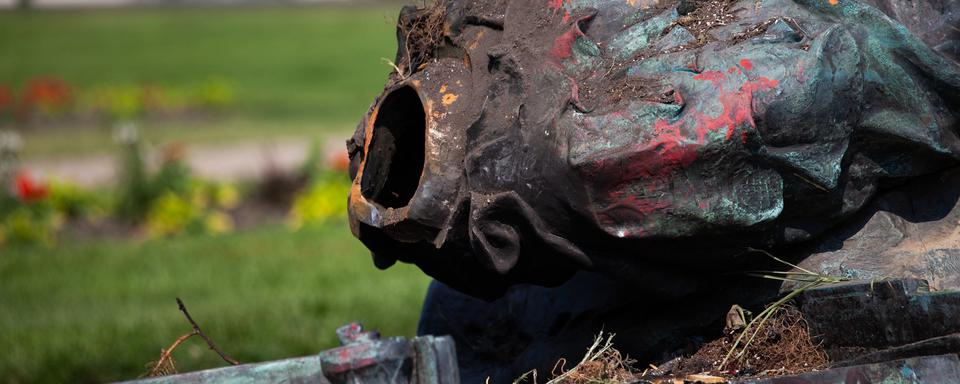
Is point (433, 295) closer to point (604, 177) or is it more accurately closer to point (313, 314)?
point (604, 177)

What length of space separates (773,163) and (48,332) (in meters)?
4.31

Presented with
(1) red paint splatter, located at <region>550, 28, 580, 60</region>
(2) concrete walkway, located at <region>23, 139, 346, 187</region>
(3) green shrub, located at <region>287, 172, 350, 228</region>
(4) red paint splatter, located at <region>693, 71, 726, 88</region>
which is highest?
(1) red paint splatter, located at <region>550, 28, 580, 60</region>

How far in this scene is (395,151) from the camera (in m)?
3.20

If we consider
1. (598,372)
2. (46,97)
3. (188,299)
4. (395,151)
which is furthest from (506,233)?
(46,97)

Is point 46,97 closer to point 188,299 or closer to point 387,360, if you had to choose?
point 188,299

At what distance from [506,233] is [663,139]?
425 millimetres

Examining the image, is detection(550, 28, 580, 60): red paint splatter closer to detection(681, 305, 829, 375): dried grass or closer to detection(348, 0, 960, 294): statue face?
detection(348, 0, 960, 294): statue face

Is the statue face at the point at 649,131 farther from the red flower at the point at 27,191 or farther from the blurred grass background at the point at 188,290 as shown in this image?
the red flower at the point at 27,191

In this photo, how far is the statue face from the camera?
2.63 m

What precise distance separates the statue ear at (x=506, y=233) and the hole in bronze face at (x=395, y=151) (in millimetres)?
374

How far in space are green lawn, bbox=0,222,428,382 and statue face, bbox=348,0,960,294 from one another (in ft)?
9.16

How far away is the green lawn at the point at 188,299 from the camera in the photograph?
5.62 meters

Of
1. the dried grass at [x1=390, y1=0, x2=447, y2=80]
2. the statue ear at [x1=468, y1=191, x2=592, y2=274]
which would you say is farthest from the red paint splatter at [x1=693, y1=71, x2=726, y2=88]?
the dried grass at [x1=390, y1=0, x2=447, y2=80]

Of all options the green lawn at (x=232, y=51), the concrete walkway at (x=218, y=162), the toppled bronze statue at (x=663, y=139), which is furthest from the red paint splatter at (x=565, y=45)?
the green lawn at (x=232, y=51)
